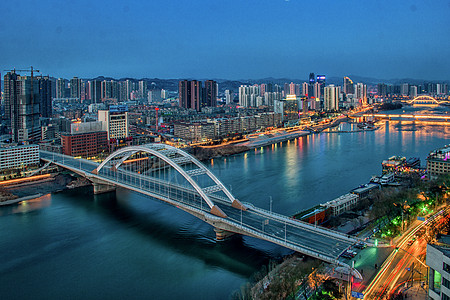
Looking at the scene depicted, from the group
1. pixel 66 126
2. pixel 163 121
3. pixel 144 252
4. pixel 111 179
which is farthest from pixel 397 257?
pixel 163 121

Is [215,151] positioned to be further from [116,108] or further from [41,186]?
[41,186]

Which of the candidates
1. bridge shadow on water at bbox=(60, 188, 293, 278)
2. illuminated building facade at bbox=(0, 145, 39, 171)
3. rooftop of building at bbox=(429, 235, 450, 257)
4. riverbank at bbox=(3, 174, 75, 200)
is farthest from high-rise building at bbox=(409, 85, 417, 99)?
rooftop of building at bbox=(429, 235, 450, 257)

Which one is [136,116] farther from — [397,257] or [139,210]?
[397,257]

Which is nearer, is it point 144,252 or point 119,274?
point 119,274

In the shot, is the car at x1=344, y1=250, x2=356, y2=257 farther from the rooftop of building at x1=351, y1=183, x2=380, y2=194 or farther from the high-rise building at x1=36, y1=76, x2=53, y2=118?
the high-rise building at x1=36, y1=76, x2=53, y2=118

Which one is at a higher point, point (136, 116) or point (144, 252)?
point (136, 116)

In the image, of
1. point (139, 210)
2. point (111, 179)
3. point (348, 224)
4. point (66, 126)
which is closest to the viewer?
point (348, 224)

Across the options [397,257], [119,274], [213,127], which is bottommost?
[119,274]
